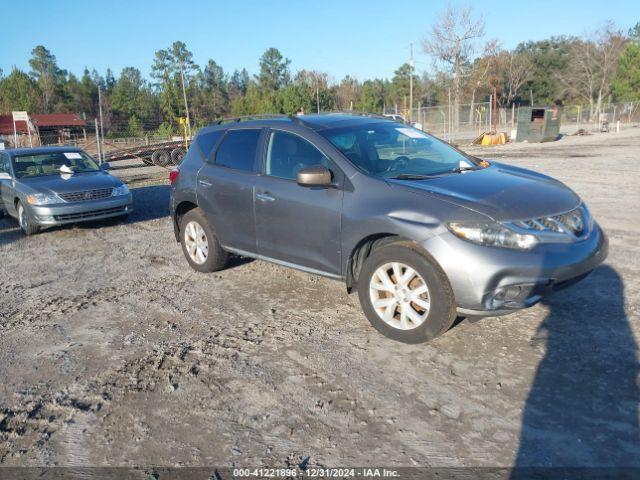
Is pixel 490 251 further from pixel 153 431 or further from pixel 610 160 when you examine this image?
pixel 610 160

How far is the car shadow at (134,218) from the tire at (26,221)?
19cm

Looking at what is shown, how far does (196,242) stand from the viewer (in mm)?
6051

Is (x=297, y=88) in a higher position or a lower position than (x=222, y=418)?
Result: higher

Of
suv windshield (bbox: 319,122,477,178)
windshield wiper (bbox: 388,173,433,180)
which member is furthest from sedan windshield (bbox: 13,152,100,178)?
windshield wiper (bbox: 388,173,433,180)

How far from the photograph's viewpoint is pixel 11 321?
4891 mm

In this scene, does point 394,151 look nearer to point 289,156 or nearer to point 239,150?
point 289,156

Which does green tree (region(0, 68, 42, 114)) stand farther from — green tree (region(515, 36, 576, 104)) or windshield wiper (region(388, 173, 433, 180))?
windshield wiper (region(388, 173, 433, 180))

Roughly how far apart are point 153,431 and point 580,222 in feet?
11.0

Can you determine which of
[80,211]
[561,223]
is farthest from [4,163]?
[561,223]

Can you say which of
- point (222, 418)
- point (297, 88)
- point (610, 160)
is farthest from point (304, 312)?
point (297, 88)

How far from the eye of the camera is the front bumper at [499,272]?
3559mm

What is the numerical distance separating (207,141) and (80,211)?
12.8 ft

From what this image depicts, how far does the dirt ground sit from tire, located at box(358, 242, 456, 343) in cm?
15

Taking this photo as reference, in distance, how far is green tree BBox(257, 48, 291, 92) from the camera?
282ft
